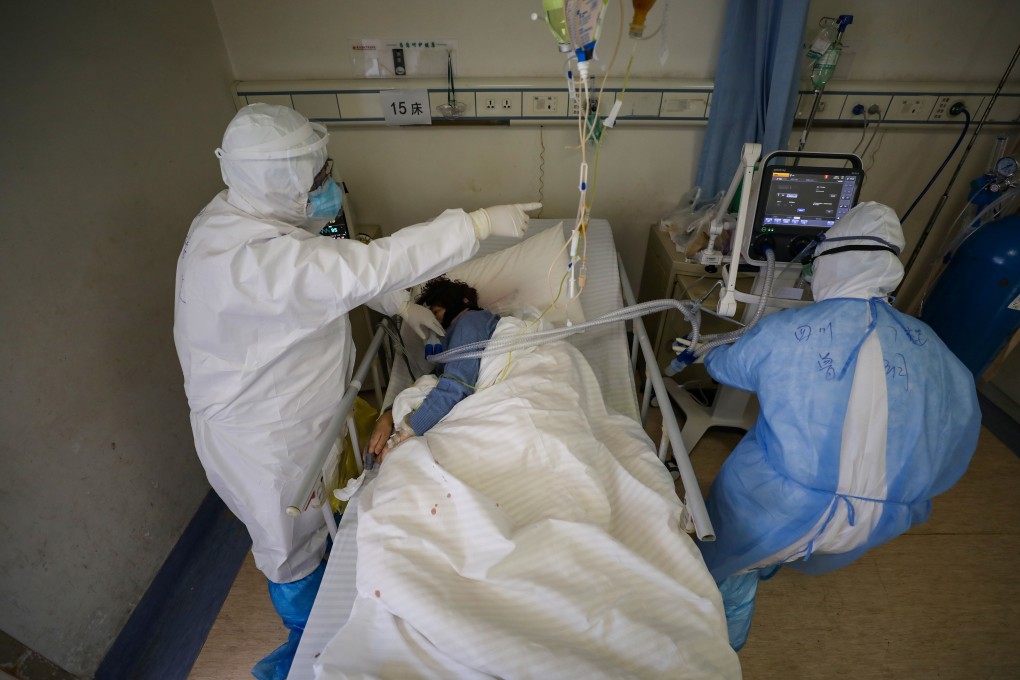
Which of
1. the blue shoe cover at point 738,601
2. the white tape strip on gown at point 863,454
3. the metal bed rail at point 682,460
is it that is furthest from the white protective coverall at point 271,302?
the blue shoe cover at point 738,601

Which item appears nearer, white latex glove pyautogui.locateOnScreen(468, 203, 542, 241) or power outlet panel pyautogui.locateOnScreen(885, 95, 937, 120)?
white latex glove pyautogui.locateOnScreen(468, 203, 542, 241)

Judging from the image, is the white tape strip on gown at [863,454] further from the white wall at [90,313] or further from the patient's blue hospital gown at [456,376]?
the white wall at [90,313]

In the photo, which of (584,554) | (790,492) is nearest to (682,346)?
(790,492)

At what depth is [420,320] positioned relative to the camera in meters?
1.70

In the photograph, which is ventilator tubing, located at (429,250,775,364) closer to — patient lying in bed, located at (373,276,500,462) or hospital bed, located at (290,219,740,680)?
patient lying in bed, located at (373,276,500,462)

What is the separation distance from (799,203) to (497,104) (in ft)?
4.57

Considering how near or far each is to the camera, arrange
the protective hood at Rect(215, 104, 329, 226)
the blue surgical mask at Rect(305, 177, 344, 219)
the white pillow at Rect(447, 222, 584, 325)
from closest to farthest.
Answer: the protective hood at Rect(215, 104, 329, 226) < the blue surgical mask at Rect(305, 177, 344, 219) < the white pillow at Rect(447, 222, 584, 325)

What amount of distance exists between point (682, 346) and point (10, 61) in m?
2.06

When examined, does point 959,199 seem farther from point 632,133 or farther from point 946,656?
point 946,656

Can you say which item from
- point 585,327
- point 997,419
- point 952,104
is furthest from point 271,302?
point 997,419

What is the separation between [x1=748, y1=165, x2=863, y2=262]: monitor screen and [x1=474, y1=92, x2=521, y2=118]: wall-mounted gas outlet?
1203 mm

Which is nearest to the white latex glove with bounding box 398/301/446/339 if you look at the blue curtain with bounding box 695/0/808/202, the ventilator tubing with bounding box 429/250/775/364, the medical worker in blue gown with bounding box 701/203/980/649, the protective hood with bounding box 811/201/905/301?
the ventilator tubing with bounding box 429/250/775/364

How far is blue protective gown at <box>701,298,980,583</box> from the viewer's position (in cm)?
113

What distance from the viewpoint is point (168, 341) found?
1.72 meters
